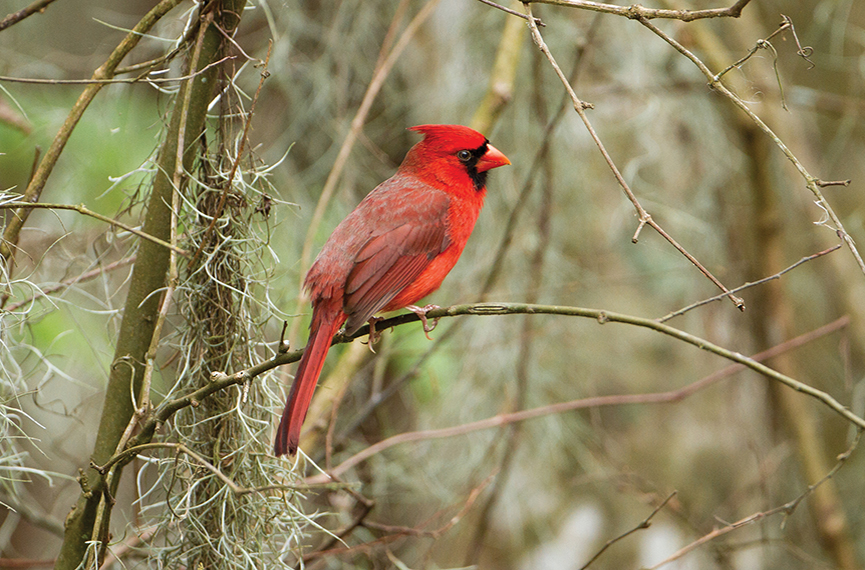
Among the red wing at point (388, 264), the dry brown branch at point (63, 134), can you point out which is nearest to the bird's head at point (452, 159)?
the red wing at point (388, 264)

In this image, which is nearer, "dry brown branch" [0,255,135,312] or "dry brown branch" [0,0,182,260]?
"dry brown branch" [0,0,182,260]

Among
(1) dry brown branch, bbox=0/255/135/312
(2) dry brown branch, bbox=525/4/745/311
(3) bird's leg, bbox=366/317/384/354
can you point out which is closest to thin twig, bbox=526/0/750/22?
(2) dry brown branch, bbox=525/4/745/311

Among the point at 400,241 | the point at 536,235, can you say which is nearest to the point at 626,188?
the point at 400,241

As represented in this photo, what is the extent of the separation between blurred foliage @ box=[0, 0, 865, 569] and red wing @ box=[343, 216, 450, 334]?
708mm

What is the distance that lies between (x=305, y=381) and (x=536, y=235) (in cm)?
197

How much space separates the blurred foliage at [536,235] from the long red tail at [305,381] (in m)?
0.82

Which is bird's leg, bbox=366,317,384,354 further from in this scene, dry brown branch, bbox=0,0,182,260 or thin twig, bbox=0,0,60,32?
thin twig, bbox=0,0,60,32

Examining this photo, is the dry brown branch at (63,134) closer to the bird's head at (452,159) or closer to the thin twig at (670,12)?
the thin twig at (670,12)

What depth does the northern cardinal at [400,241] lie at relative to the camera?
1.94 metres

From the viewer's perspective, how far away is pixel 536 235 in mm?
3457

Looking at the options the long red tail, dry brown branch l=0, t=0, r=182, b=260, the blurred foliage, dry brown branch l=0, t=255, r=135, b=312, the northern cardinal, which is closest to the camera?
dry brown branch l=0, t=0, r=182, b=260

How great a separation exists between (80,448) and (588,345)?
8.30 ft

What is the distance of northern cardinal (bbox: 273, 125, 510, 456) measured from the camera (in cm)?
194

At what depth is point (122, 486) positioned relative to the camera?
11.6ft
